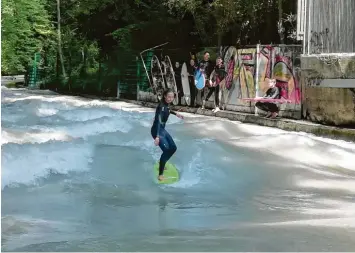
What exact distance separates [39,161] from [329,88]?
27.2 feet

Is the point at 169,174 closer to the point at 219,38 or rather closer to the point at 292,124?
the point at 292,124

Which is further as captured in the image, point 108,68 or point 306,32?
point 108,68

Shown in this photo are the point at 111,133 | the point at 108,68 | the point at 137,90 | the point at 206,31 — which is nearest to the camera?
the point at 111,133

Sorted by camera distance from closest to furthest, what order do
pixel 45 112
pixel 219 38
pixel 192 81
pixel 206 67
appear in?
pixel 206 67 < pixel 45 112 < pixel 192 81 < pixel 219 38

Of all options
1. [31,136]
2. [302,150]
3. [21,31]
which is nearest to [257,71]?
[302,150]

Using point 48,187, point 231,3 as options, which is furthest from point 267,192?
point 231,3

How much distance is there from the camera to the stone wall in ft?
48.4

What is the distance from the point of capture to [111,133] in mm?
14359

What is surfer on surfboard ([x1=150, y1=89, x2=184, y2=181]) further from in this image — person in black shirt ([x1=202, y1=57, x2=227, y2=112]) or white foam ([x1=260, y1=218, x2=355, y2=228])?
person in black shirt ([x1=202, y1=57, x2=227, y2=112])

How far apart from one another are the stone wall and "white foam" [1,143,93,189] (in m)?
6.56

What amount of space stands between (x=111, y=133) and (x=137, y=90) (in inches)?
613

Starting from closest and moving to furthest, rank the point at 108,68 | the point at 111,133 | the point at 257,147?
the point at 257,147, the point at 111,133, the point at 108,68

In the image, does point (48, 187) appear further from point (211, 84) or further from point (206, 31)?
point (206, 31)

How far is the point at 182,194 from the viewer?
341 inches
